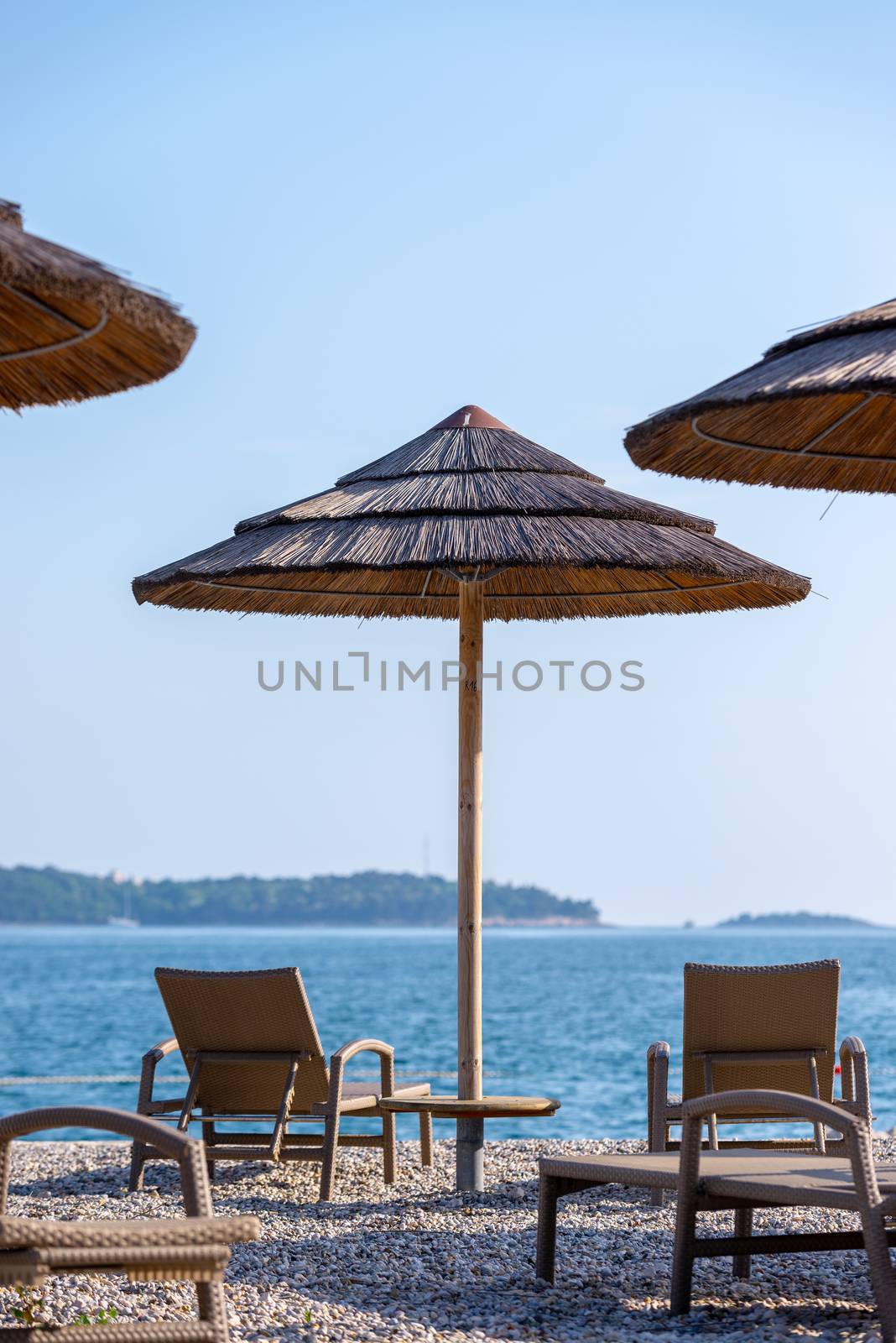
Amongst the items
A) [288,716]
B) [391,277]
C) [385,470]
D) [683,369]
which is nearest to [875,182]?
[385,470]

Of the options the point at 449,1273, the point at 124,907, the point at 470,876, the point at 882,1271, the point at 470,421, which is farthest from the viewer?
the point at 124,907

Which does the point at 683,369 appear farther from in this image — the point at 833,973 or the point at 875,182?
the point at 833,973

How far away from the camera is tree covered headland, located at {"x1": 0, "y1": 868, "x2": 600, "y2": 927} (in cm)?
9212

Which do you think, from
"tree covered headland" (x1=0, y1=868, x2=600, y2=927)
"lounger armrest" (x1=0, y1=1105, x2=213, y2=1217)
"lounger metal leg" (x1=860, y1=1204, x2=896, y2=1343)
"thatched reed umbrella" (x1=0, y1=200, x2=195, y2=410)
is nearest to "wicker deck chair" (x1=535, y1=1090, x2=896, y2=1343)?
"lounger metal leg" (x1=860, y1=1204, x2=896, y2=1343)

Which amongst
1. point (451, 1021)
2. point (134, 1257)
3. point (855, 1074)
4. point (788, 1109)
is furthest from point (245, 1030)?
point (451, 1021)

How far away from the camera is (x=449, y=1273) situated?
4176 mm

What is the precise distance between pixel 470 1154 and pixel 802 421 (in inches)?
107

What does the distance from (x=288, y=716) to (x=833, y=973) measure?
54032 millimetres

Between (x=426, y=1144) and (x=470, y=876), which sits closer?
(x=470, y=876)

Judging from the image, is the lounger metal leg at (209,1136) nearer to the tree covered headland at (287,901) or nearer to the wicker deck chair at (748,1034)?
the wicker deck chair at (748,1034)

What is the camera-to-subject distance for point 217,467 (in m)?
11.6

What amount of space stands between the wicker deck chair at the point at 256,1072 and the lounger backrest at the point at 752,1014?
106 centimetres

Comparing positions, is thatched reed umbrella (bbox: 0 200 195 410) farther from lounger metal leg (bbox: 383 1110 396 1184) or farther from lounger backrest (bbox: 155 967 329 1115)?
lounger metal leg (bbox: 383 1110 396 1184)

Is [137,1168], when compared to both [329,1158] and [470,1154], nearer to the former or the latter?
[329,1158]
